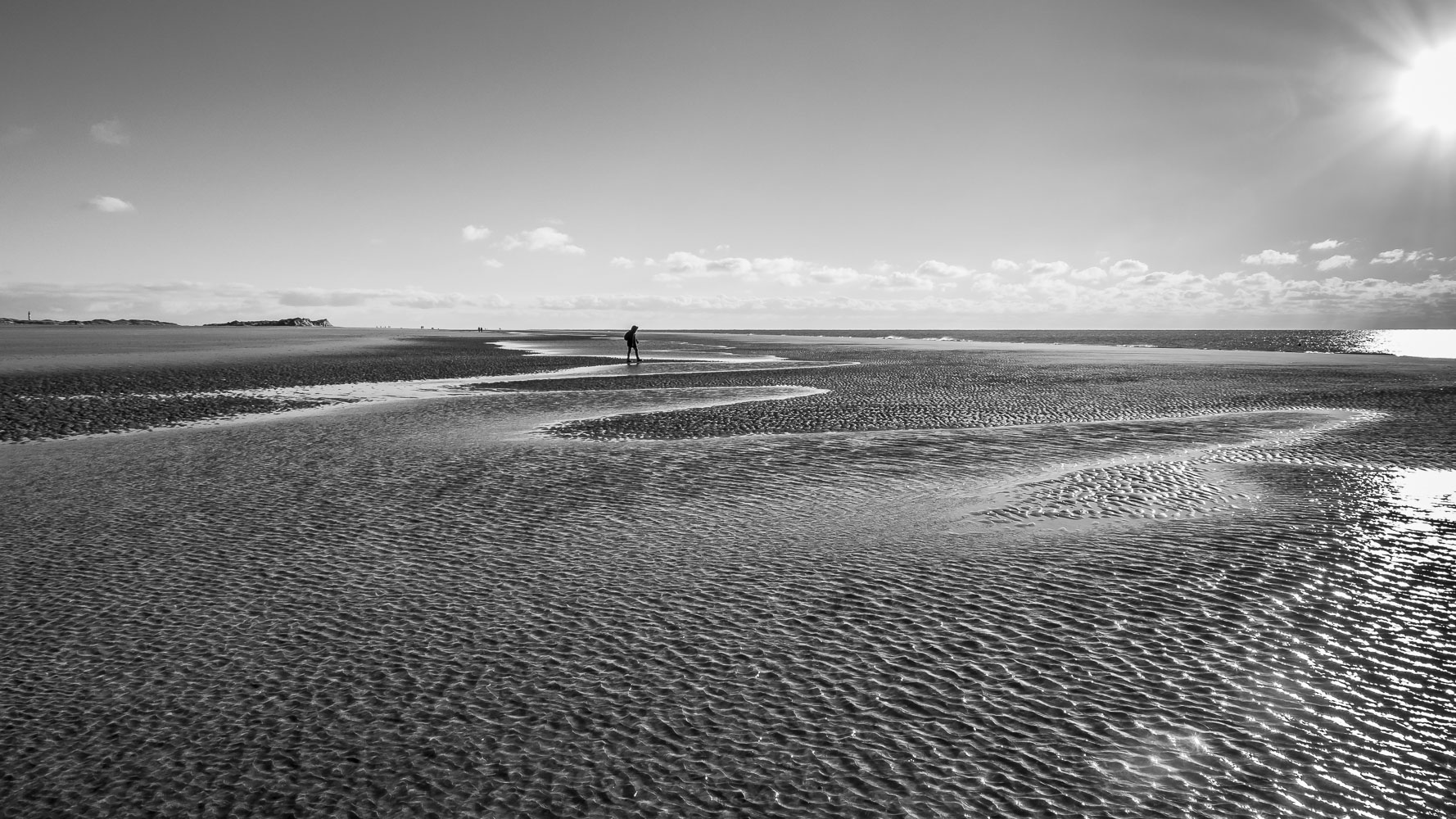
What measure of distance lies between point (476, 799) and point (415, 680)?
1925 mm

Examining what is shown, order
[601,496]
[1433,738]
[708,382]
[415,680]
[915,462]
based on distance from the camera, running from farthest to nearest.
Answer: [708,382]
[915,462]
[601,496]
[415,680]
[1433,738]

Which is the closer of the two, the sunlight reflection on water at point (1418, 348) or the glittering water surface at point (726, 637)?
the glittering water surface at point (726, 637)

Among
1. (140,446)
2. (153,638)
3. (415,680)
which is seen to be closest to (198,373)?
(140,446)

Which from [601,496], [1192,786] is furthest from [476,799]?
[601,496]

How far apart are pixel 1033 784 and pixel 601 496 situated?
9397mm

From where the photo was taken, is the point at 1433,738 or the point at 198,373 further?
the point at 198,373

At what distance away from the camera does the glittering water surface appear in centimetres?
501

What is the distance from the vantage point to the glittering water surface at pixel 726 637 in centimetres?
501

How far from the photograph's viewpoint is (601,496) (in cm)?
1331

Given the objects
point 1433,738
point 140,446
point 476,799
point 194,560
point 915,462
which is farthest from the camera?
point 140,446

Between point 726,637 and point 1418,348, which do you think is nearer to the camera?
point 726,637

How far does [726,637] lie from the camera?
7340mm

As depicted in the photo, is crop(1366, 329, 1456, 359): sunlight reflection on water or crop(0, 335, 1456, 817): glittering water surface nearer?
crop(0, 335, 1456, 817): glittering water surface

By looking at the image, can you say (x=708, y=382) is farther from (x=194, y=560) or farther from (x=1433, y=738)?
(x=1433, y=738)
